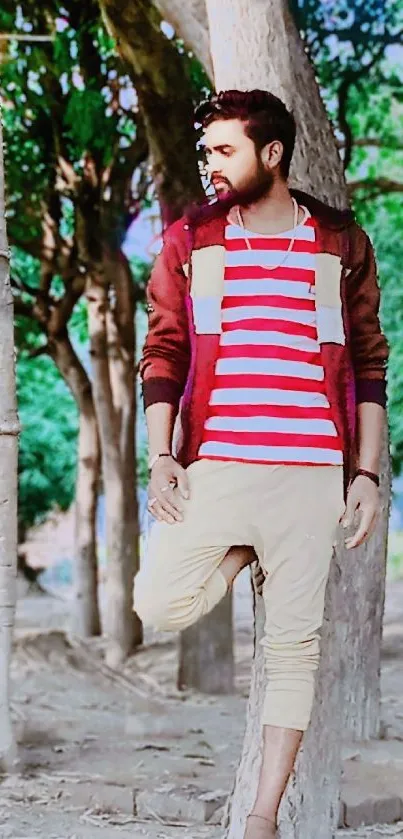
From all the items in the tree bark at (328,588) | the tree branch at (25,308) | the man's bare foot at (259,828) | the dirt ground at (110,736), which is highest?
the tree branch at (25,308)

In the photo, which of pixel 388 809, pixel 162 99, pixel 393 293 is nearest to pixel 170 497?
pixel 388 809

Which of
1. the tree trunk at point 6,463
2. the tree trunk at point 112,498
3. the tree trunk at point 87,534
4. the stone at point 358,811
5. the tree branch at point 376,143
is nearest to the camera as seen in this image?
the tree trunk at point 6,463

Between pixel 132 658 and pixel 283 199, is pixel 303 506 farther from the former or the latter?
pixel 132 658

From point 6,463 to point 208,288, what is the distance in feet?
3.82

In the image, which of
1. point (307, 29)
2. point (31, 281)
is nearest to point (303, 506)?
point (307, 29)

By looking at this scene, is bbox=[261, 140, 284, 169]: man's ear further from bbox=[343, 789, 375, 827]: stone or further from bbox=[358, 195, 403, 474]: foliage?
bbox=[358, 195, 403, 474]: foliage

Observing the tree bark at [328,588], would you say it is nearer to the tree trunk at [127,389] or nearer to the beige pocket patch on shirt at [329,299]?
the beige pocket patch on shirt at [329,299]

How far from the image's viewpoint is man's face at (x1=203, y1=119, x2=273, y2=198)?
8.52 ft

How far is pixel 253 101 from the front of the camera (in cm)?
262

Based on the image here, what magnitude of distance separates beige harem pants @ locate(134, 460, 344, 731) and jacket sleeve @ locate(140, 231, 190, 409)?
20cm

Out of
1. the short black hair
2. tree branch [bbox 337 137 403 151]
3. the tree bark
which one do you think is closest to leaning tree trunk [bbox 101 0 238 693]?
the tree bark

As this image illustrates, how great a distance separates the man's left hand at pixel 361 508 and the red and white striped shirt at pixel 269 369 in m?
0.09

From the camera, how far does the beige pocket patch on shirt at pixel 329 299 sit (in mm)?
2596

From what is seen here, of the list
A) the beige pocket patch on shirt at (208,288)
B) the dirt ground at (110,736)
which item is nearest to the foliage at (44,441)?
the dirt ground at (110,736)
